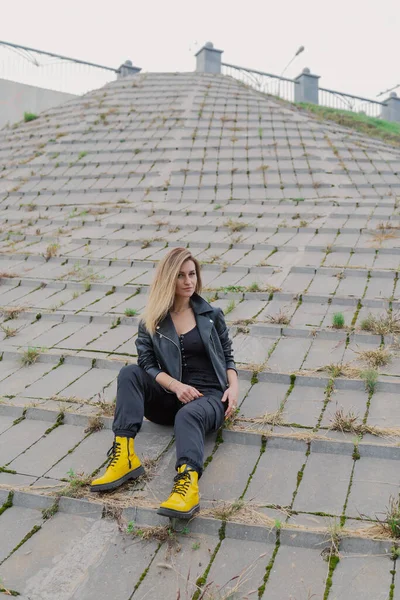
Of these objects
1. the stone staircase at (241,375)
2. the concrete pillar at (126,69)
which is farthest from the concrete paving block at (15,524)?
the concrete pillar at (126,69)

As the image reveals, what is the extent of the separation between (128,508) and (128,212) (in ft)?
20.8

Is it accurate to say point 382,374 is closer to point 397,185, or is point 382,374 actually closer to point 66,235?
point 66,235

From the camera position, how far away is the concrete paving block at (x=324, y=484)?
2850mm

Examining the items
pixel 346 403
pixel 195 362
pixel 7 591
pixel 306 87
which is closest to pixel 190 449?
pixel 195 362

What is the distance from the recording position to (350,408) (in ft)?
11.9

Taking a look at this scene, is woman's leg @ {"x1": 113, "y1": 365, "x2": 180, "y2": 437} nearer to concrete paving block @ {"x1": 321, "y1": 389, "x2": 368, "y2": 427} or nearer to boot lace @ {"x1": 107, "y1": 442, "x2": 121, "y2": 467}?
boot lace @ {"x1": 107, "y1": 442, "x2": 121, "y2": 467}

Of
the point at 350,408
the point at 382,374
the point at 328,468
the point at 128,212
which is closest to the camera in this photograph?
the point at 328,468

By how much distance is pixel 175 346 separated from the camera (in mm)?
3482

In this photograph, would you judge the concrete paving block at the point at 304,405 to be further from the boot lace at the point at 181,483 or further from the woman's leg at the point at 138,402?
the boot lace at the point at 181,483

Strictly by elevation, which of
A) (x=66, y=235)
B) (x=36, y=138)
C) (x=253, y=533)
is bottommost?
(x=253, y=533)

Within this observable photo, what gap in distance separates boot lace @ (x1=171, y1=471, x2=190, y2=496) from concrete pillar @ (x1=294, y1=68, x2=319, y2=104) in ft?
69.7

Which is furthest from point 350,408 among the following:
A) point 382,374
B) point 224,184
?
point 224,184

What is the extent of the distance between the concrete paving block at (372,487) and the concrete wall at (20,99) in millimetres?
16792

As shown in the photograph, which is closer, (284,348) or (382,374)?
(382,374)
